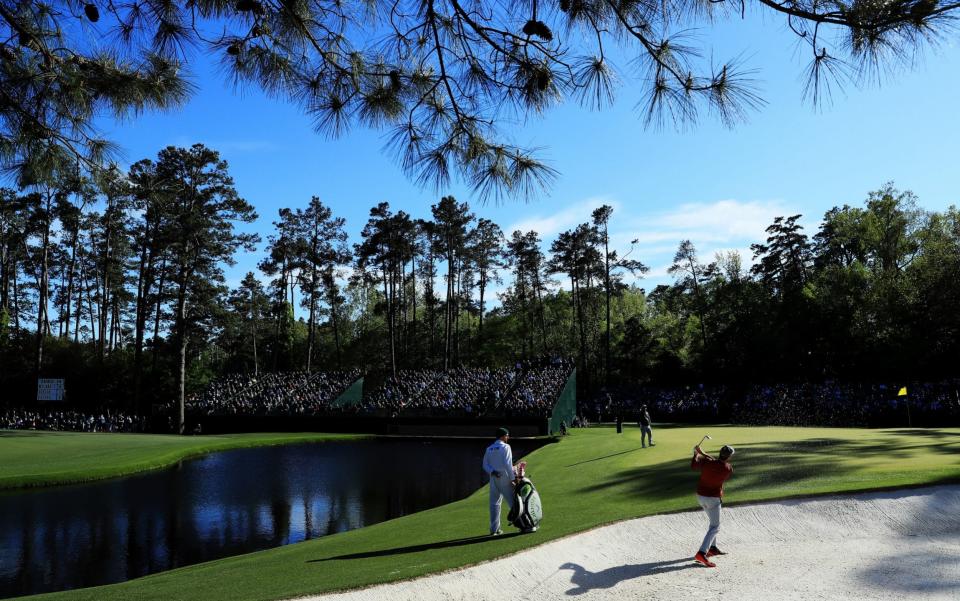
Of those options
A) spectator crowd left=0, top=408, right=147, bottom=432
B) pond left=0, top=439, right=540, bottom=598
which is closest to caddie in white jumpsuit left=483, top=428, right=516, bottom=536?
pond left=0, top=439, right=540, bottom=598

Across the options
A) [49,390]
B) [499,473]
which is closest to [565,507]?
[499,473]

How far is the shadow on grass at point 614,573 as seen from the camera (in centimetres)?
671

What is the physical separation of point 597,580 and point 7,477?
1910 centimetres

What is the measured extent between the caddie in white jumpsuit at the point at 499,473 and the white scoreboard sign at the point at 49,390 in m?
40.8

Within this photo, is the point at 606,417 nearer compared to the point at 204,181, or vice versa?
the point at 204,181

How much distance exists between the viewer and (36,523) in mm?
13109

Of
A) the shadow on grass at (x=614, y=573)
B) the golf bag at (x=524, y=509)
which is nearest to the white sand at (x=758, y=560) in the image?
the shadow on grass at (x=614, y=573)

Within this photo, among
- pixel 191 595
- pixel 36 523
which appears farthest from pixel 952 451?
pixel 36 523

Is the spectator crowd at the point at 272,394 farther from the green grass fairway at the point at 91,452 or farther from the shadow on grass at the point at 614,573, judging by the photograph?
the shadow on grass at the point at 614,573

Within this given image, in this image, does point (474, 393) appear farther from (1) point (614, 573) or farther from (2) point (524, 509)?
(1) point (614, 573)

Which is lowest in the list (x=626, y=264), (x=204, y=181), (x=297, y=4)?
(x=297, y=4)

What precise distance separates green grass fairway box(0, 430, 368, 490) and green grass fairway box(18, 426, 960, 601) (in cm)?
1255

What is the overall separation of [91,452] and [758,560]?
84.1ft

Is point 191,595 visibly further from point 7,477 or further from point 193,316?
point 193,316
